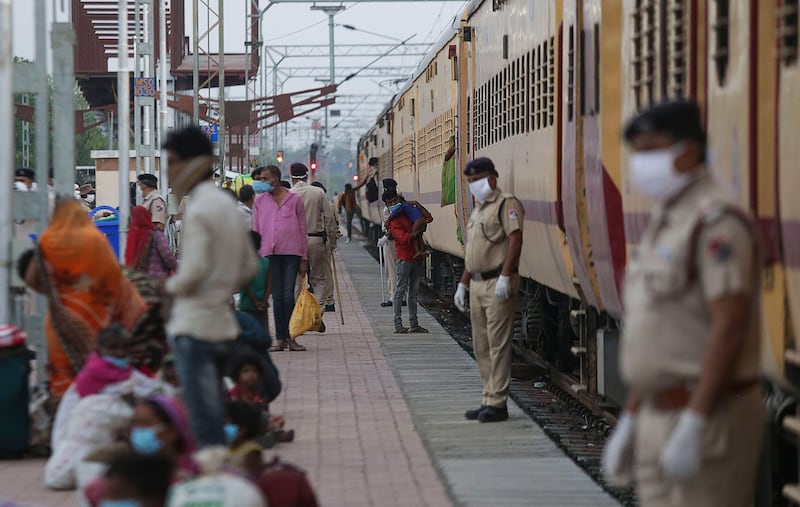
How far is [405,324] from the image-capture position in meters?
18.6

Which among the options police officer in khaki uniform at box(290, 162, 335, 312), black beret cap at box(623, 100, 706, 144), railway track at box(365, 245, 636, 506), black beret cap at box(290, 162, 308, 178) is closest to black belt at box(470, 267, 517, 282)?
railway track at box(365, 245, 636, 506)

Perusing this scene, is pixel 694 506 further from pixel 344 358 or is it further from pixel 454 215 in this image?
pixel 454 215

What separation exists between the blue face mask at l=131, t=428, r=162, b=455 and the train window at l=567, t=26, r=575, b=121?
4.45 meters

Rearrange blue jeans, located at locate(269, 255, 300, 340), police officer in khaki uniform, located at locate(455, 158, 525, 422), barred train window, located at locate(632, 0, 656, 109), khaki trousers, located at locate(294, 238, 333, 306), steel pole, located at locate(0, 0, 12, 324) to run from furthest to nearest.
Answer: khaki trousers, located at locate(294, 238, 333, 306)
blue jeans, located at locate(269, 255, 300, 340)
police officer in khaki uniform, located at locate(455, 158, 525, 422)
steel pole, located at locate(0, 0, 12, 324)
barred train window, located at locate(632, 0, 656, 109)

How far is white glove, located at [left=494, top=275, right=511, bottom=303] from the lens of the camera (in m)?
9.82

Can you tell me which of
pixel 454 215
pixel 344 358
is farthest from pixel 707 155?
pixel 454 215

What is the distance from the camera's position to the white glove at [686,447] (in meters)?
4.37

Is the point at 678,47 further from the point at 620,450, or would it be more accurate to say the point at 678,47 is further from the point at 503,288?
the point at 503,288

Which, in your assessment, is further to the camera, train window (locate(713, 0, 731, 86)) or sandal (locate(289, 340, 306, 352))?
sandal (locate(289, 340, 306, 352))

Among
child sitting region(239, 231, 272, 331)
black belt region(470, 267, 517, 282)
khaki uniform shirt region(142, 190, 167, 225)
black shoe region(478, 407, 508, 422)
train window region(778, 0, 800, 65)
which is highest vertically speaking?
train window region(778, 0, 800, 65)

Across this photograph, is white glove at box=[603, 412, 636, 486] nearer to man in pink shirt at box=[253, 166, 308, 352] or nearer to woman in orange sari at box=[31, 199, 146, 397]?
woman in orange sari at box=[31, 199, 146, 397]

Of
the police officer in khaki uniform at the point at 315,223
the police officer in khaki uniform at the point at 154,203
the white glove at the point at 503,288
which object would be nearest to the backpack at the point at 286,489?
the white glove at the point at 503,288

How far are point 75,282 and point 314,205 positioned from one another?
324 inches

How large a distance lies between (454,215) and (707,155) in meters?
13.8
